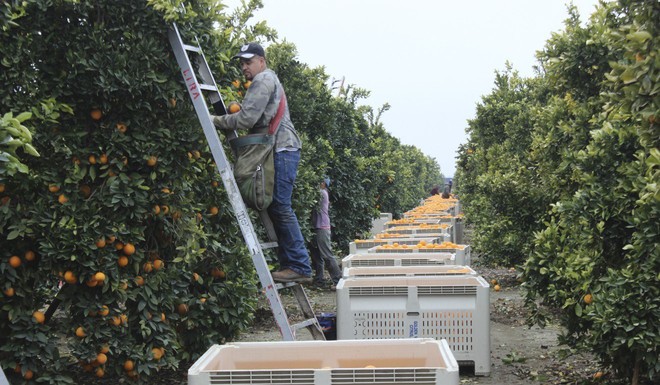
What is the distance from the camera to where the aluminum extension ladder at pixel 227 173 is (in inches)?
225

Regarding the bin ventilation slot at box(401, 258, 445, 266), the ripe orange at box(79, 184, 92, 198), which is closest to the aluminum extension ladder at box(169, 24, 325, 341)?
the ripe orange at box(79, 184, 92, 198)

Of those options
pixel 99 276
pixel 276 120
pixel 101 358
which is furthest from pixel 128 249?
pixel 276 120

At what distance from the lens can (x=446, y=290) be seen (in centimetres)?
750

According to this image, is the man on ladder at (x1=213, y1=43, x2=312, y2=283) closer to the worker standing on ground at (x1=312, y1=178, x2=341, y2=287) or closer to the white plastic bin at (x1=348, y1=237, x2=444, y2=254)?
the white plastic bin at (x1=348, y1=237, x2=444, y2=254)

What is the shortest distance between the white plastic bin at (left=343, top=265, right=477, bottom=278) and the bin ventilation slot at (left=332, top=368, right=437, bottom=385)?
4634mm

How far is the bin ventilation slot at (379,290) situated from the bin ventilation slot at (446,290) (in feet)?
0.52

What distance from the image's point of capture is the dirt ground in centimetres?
785

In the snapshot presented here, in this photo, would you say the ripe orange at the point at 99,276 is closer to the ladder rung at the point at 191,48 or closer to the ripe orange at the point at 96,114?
the ripe orange at the point at 96,114

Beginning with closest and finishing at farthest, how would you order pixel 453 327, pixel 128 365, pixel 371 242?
pixel 128 365
pixel 453 327
pixel 371 242

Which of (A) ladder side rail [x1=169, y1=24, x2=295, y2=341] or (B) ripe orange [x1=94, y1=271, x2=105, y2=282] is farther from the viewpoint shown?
(B) ripe orange [x1=94, y1=271, x2=105, y2=282]

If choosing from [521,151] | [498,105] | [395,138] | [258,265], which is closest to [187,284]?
[258,265]

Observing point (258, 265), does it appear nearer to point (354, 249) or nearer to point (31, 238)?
point (31, 238)

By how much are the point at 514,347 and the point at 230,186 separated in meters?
5.19

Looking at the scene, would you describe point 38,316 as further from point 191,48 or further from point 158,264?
point 191,48
